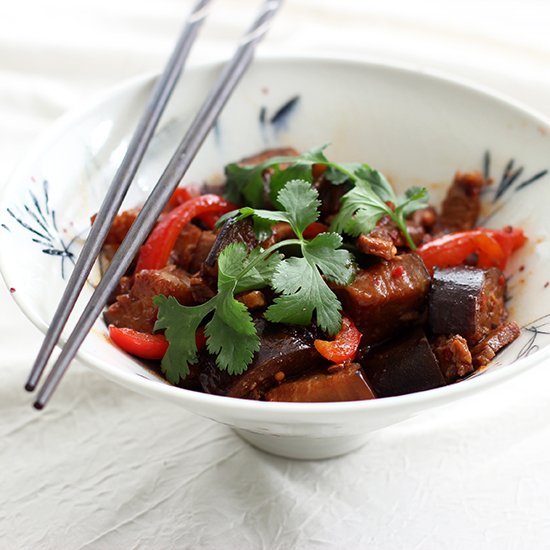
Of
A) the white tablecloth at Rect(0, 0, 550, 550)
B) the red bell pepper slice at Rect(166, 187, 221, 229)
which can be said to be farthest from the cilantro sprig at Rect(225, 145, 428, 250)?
the white tablecloth at Rect(0, 0, 550, 550)

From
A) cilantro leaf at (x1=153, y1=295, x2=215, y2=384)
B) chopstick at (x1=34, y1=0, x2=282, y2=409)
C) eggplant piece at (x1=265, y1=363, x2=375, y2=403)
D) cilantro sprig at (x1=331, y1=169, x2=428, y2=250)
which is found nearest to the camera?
chopstick at (x1=34, y1=0, x2=282, y2=409)

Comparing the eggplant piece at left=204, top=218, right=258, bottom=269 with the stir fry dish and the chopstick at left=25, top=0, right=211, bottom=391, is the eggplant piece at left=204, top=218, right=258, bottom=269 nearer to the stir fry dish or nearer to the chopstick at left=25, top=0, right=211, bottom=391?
the stir fry dish

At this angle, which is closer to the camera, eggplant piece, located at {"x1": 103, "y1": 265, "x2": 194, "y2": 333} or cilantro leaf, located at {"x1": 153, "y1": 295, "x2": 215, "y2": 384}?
cilantro leaf, located at {"x1": 153, "y1": 295, "x2": 215, "y2": 384}

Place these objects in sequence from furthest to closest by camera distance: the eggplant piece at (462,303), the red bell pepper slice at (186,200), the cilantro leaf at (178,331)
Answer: the red bell pepper slice at (186,200) < the eggplant piece at (462,303) < the cilantro leaf at (178,331)

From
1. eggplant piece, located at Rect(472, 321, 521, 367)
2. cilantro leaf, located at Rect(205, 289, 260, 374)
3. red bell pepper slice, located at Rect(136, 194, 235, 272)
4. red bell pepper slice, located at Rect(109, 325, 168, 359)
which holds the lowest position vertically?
red bell pepper slice, located at Rect(109, 325, 168, 359)

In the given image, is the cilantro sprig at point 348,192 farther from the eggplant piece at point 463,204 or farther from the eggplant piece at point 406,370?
the eggplant piece at point 406,370

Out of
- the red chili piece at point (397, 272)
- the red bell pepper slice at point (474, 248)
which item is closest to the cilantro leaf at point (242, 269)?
the red chili piece at point (397, 272)

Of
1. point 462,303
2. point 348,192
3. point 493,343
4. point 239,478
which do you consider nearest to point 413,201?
point 348,192
